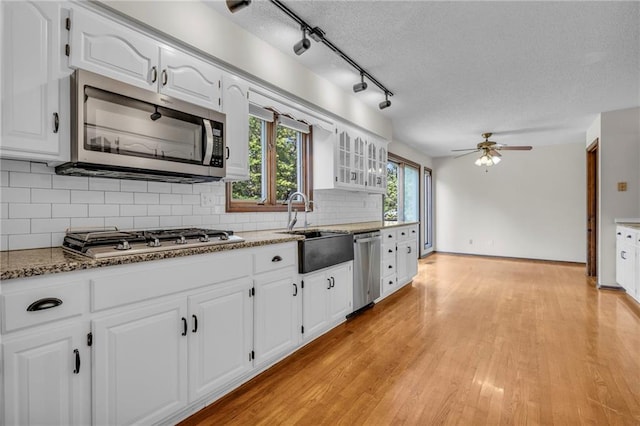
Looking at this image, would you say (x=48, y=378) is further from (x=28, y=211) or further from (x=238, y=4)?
(x=238, y=4)

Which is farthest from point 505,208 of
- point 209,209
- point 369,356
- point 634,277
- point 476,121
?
point 209,209

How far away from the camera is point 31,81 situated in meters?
1.44

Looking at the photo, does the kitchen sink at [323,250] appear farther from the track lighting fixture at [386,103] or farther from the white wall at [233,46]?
the track lighting fixture at [386,103]

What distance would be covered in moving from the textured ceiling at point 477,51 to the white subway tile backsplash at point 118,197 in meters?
1.46

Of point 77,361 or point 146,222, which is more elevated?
point 146,222

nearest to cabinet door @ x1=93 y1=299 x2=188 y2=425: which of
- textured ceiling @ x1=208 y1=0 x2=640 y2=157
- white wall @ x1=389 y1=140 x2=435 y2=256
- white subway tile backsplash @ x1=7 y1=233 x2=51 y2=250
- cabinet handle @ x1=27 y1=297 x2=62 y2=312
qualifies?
cabinet handle @ x1=27 y1=297 x2=62 y2=312

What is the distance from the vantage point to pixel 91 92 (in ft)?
5.19

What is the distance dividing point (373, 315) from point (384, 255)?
31.6 inches

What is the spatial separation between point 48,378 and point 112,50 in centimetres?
160

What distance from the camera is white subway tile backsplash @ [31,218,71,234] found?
167 centimetres

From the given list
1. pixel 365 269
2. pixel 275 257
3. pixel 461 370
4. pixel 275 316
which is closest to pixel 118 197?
pixel 275 257

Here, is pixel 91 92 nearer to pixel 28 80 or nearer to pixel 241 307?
pixel 28 80

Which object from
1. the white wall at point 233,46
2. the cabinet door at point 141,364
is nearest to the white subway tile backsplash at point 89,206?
the cabinet door at point 141,364

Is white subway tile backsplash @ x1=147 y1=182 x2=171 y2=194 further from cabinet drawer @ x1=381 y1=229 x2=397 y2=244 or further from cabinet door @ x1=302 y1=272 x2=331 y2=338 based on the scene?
cabinet drawer @ x1=381 y1=229 x2=397 y2=244
